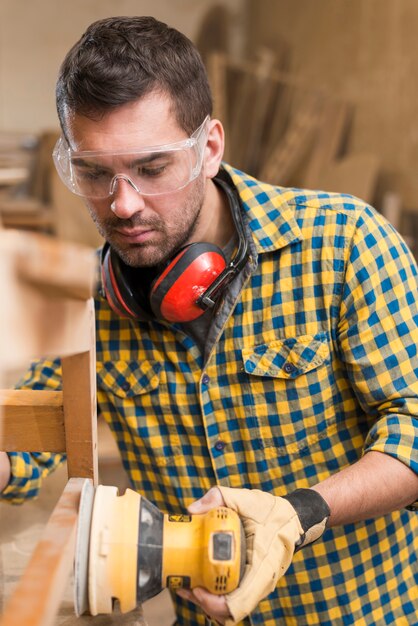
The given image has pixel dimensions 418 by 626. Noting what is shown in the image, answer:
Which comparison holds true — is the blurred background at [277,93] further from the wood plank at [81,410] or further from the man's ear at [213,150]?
the wood plank at [81,410]

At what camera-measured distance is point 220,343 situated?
5.45 feet

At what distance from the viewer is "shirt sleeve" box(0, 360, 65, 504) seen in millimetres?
1609

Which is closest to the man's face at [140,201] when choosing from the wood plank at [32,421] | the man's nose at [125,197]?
the man's nose at [125,197]

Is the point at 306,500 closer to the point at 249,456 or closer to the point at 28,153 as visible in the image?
the point at 249,456

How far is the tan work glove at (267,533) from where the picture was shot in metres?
1.06

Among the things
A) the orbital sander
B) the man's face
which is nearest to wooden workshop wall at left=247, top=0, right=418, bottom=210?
the man's face

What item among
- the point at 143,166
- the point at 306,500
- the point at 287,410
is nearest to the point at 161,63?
the point at 143,166

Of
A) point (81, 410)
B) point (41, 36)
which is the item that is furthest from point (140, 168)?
point (41, 36)

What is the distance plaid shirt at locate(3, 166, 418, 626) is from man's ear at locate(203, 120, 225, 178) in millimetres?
85

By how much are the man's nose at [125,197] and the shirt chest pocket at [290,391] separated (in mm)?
422

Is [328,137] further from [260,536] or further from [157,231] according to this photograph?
[260,536]

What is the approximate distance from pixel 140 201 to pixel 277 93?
15.5ft

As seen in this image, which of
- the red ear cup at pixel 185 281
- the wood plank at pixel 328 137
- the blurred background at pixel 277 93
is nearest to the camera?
the red ear cup at pixel 185 281

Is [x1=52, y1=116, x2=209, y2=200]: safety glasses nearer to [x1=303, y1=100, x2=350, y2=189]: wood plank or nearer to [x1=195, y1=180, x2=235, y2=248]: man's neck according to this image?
[x1=195, y1=180, x2=235, y2=248]: man's neck
